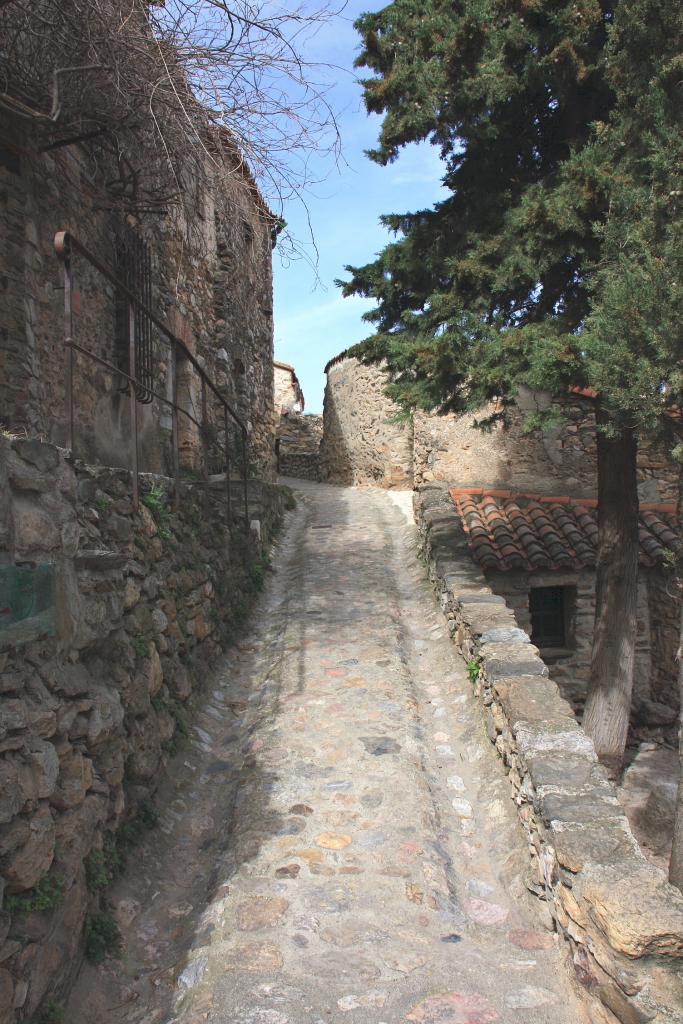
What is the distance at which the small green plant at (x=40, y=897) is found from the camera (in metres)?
2.24

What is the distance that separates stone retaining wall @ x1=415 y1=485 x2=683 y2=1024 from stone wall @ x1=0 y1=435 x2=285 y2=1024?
2.07m

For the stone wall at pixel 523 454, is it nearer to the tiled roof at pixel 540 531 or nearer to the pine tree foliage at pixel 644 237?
the tiled roof at pixel 540 531

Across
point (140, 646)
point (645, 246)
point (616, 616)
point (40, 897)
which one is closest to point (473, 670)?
point (616, 616)

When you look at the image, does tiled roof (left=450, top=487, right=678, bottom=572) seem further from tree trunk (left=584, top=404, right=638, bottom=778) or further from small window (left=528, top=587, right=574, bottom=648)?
tree trunk (left=584, top=404, right=638, bottom=778)

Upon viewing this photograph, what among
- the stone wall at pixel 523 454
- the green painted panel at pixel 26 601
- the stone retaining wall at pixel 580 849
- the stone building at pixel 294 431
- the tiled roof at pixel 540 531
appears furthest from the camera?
the stone building at pixel 294 431

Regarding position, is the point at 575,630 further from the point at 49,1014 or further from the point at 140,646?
the point at 49,1014

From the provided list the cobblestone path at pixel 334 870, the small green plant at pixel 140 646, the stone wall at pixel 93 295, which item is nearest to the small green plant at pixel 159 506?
the small green plant at pixel 140 646

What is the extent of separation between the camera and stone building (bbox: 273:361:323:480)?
71.4 ft

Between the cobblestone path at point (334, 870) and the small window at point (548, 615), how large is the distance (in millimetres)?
2565

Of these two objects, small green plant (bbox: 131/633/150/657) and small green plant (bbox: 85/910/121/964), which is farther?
small green plant (bbox: 131/633/150/657)

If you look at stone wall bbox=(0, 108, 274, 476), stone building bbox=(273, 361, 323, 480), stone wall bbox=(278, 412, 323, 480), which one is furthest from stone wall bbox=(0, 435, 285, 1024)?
stone wall bbox=(278, 412, 323, 480)

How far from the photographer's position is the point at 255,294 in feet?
42.3

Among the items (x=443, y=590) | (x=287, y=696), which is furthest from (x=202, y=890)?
(x=443, y=590)

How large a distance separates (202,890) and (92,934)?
2.34 feet
